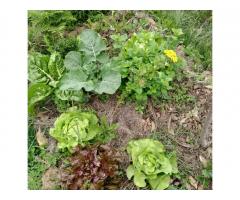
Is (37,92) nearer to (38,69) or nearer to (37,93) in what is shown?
(37,93)

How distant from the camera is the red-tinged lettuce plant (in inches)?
145

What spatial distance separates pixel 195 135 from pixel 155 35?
2.91 feet

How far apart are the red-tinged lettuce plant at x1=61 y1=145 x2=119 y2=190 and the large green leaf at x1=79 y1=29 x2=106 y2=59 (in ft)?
2.68

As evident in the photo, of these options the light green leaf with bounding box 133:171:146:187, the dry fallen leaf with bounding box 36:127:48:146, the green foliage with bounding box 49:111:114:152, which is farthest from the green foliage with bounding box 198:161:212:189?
the dry fallen leaf with bounding box 36:127:48:146

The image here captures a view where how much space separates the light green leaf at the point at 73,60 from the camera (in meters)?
4.06

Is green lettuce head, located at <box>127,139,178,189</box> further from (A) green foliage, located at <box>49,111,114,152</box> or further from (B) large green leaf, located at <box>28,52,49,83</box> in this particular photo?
(B) large green leaf, located at <box>28,52,49,83</box>

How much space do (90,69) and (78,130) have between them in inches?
21.1

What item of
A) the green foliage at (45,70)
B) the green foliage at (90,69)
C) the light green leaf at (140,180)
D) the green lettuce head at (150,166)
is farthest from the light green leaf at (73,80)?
the light green leaf at (140,180)

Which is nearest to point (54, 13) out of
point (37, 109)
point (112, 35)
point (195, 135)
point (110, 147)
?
point (112, 35)

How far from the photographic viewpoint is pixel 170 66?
4059 mm

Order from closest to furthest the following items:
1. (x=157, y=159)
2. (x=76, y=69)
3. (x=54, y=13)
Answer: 1. (x=157, y=159)
2. (x=76, y=69)
3. (x=54, y=13)

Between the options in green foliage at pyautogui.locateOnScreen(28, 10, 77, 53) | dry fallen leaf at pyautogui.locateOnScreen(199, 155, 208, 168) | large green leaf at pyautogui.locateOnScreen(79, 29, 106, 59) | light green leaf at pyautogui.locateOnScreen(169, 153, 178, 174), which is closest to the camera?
light green leaf at pyautogui.locateOnScreen(169, 153, 178, 174)

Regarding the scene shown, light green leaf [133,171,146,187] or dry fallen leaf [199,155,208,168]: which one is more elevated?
dry fallen leaf [199,155,208,168]

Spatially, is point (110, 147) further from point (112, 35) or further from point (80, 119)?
point (112, 35)
